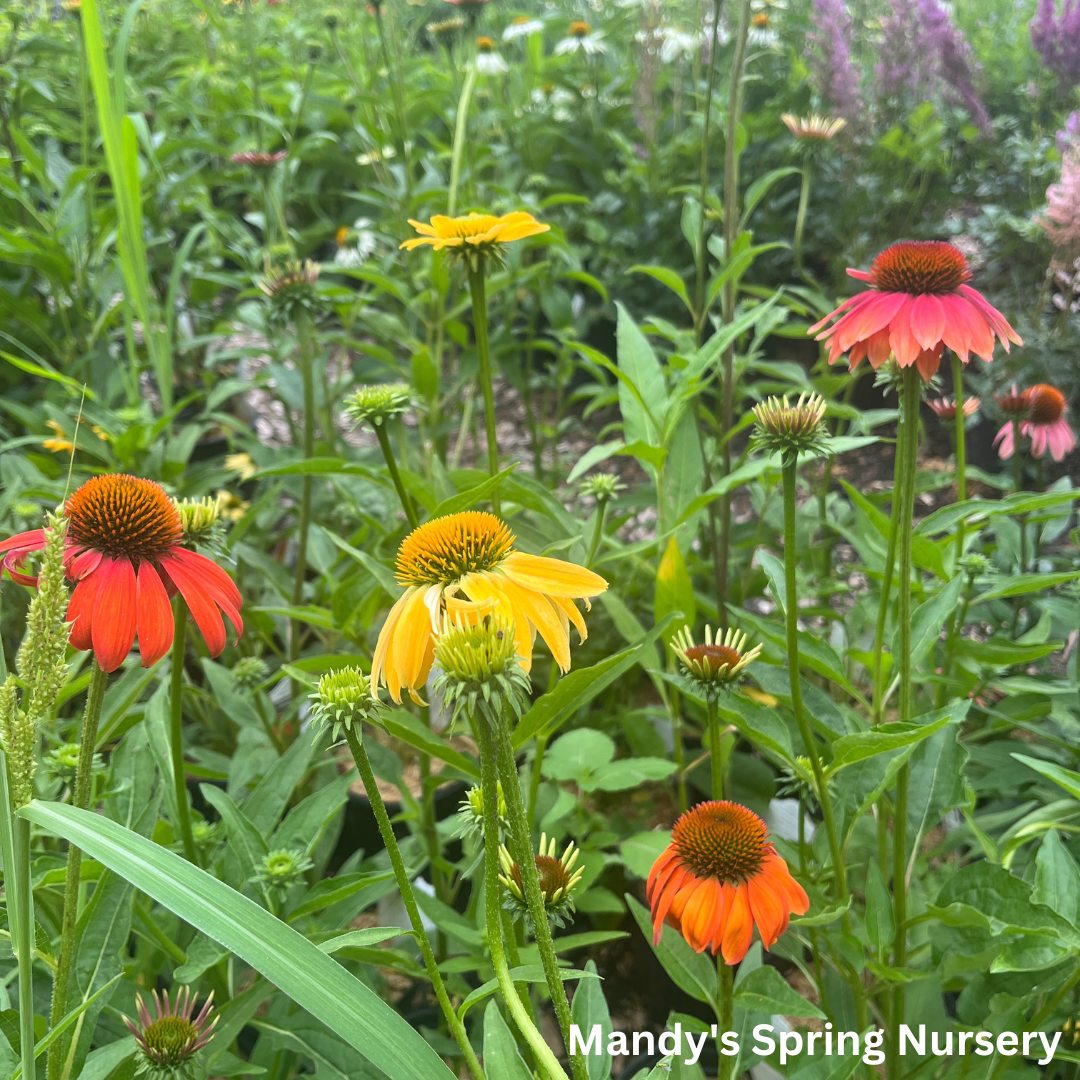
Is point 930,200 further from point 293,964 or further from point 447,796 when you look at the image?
point 293,964

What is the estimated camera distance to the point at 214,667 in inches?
40.0

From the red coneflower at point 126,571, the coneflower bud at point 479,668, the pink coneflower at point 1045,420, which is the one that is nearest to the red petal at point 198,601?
the red coneflower at point 126,571

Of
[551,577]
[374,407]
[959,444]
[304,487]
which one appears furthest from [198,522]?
[959,444]

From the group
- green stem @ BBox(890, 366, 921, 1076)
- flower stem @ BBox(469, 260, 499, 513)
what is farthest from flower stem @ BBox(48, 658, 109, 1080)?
green stem @ BBox(890, 366, 921, 1076)

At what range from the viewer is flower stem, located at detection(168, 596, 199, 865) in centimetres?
60

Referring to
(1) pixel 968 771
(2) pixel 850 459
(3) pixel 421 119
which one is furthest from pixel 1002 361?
(3) pixel 421 119

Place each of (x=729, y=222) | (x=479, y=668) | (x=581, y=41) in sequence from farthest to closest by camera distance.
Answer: (x=581, y=41)
(x=729, y=222)
(x=479, y=668)

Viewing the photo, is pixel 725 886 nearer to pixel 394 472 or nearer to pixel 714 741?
pixel 714 741

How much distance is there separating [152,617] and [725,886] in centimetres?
40

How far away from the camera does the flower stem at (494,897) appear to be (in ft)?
1.24

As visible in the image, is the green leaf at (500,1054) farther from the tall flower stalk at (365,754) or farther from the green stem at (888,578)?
the green stem at (888,578)

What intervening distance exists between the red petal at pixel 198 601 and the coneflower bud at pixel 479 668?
24 centimetres

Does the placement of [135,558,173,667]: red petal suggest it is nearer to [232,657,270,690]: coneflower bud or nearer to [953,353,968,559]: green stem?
[232,657,270,690]: coneflower bud

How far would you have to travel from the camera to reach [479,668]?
14.1 inches
